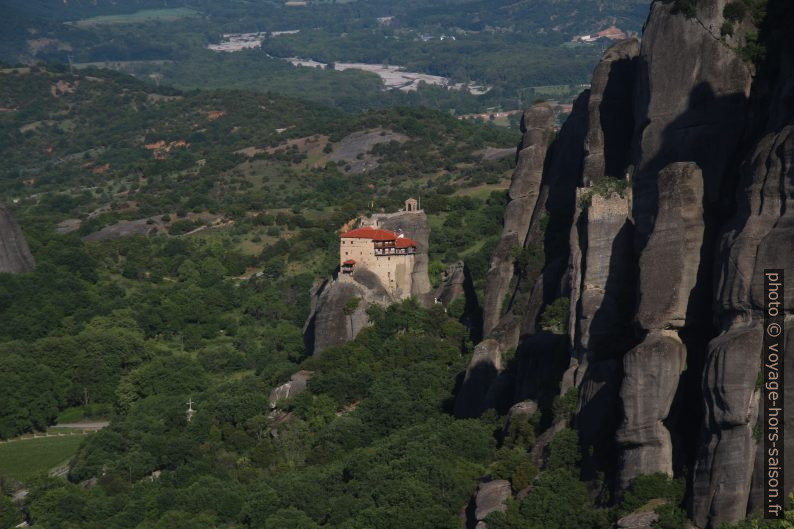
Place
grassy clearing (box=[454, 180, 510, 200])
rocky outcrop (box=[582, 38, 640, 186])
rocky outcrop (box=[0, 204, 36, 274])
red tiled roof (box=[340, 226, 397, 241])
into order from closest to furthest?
rocky outcrop (box=[582, 38, 640, 186]), red tiled roof (box=[340, 226, 397, 241]), rocky outcrop (box=[0, 204, 36, 274]), grassy clearing (box=[454, 180, 510, 200])

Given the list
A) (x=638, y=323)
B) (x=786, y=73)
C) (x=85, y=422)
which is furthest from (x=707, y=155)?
(x=85, y=422)

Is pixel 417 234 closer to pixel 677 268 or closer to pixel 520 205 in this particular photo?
pixel 520 205

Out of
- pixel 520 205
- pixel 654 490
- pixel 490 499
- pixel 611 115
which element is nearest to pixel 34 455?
pixel 520 205

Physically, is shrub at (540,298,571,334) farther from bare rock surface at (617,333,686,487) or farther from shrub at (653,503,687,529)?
shrub at (653,503,687,529)

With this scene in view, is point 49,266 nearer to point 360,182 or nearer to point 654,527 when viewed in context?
point 360,182

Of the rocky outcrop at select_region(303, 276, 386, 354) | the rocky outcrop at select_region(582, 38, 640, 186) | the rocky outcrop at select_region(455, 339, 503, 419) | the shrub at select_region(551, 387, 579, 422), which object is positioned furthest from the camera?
the rocky outcrop at select_region(303, 276, 386, 354)

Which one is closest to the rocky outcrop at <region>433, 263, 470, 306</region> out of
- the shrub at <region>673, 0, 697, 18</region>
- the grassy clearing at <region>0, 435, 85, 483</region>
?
the grassy clearing at <region>0, 435, 85, 483</region>
